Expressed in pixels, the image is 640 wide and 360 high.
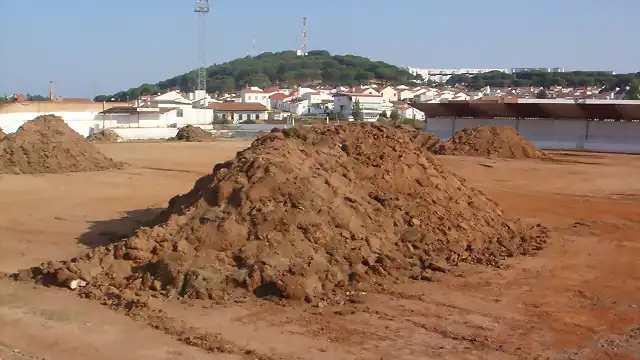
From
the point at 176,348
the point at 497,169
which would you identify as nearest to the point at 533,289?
the point at 176,348

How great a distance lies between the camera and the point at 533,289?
400 inches

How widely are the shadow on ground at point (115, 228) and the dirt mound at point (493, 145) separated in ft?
71.5

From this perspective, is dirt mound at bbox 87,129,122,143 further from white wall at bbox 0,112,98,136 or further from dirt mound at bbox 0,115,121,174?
dirt mound at bbox 0,115,121,174

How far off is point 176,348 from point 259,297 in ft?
6.41

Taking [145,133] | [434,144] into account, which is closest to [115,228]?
[434,144]

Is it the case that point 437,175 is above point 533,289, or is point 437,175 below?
above

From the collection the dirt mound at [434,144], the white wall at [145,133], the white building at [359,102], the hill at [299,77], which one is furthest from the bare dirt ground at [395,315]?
the hill at [299,77]

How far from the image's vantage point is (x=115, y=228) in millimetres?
14555

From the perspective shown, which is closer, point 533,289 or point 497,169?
point 533,289

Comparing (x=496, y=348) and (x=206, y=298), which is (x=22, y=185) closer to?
(x=206, y=298)

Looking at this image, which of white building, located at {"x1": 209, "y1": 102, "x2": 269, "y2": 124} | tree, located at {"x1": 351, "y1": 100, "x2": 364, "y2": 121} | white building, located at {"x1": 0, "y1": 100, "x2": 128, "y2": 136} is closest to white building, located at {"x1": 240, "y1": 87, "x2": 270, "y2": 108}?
white building, located at {"x1": 209, "y1": 102, "x2": 269, "y2": 124}

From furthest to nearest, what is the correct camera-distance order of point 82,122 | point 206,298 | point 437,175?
point 82,122 → point 437,175 → point 206,298

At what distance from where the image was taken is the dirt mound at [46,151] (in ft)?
78.8

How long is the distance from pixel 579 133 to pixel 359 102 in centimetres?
4625
